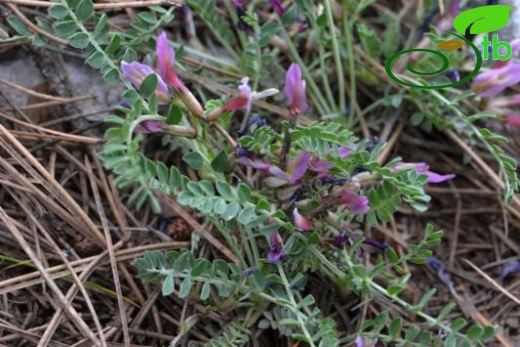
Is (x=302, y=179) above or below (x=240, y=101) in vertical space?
below

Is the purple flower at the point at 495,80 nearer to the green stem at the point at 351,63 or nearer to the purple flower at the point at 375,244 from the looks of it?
the green stem at the point at 351,63

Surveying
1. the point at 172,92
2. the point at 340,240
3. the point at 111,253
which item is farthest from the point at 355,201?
the point at 111,253

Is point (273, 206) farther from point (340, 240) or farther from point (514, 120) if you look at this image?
point (514, 120)

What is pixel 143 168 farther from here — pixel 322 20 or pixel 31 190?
pixel 322 20

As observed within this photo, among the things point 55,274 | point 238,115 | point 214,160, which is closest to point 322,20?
point 238,115

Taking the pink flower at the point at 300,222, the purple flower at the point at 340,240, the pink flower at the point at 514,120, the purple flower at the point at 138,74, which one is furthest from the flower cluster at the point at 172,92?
the pink flower at the point at 514,120
